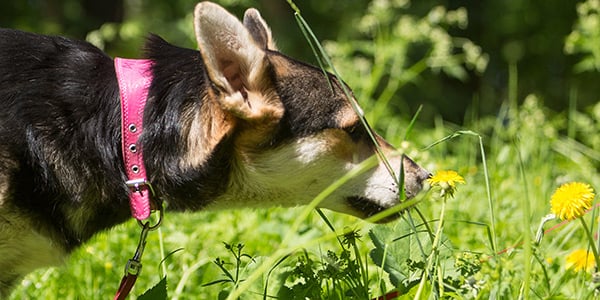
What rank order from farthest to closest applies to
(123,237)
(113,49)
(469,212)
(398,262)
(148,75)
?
(113,49), (469,212), (123,237), (148,75), (398,262)

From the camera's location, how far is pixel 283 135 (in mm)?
2943

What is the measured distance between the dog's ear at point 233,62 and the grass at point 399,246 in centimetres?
47

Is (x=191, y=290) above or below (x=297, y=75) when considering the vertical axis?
below

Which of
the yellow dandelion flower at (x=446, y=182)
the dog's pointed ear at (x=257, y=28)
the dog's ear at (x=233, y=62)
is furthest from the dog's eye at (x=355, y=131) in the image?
the yellow dandelion flower at (x=446, y=182)

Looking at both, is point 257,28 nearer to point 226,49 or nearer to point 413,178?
point 226,49

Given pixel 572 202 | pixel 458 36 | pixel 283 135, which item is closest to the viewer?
pixel 572 202

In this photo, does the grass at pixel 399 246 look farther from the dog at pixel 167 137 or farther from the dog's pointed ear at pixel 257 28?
the dog's pointed ear at pixel 257 28

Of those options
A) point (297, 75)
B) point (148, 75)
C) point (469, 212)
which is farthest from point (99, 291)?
point (469, 212)

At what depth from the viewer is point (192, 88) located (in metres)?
2.88

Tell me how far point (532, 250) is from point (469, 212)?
245 cm

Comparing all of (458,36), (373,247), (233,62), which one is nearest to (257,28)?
(233,62)

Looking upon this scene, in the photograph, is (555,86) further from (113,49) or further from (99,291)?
(99,291)

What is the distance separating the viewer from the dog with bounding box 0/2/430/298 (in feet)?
8.96

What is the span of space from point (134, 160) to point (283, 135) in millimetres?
557
